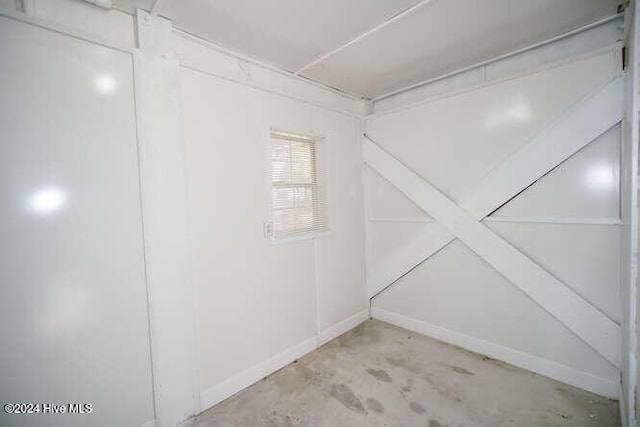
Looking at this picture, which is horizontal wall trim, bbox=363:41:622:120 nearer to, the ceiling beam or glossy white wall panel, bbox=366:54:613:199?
glossy white wall panel, bbox=366:54:613:199

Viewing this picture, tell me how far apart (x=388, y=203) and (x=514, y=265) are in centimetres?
144

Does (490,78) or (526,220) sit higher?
(490,78)

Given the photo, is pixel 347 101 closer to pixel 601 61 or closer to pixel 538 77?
pixel 538 77

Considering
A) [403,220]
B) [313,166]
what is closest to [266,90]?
[313,166]

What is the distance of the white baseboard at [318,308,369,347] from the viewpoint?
2.96m

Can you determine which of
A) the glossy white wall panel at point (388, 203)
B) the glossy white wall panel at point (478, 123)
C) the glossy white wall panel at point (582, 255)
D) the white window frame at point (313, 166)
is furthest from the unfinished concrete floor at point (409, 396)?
the glossy white wall panel at point (478, 123)

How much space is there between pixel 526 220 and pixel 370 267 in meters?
1.80

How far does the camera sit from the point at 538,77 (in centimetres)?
225

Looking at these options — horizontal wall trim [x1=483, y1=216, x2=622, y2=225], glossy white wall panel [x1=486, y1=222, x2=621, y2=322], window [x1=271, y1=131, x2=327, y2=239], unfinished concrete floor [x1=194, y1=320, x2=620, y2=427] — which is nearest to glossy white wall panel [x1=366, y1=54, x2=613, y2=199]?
horizontal wall trim [x1=483, y1=216, x2=622, y2=225]

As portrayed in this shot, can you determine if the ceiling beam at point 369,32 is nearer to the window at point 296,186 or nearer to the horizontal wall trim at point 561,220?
the window at point 296,186

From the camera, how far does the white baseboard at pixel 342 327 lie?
2.96m

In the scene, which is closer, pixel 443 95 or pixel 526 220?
pixel 526 220

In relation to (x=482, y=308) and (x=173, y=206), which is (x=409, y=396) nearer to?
(x=482, y=308)

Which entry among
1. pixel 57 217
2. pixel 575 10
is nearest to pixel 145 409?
pixel 57 217
